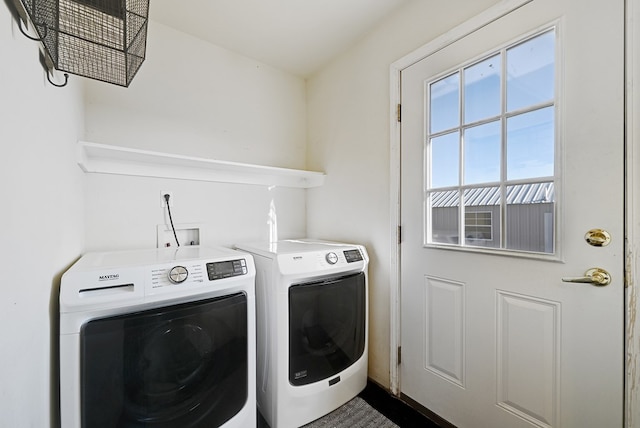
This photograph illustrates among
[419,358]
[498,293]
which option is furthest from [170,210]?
[498,293]

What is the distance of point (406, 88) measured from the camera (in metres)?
1.59

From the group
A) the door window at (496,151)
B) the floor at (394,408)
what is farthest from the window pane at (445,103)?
the floor at (394,408)

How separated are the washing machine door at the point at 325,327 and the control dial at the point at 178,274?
51 centimetres

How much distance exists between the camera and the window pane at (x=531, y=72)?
107cm

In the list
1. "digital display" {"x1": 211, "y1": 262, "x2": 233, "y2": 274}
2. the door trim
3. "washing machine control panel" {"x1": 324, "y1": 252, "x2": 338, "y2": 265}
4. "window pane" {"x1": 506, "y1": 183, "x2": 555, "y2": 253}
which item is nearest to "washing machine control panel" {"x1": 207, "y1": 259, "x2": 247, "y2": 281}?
"digital display" {"x1": 211, "y1": 262, "x2": 233, "y2": 274}

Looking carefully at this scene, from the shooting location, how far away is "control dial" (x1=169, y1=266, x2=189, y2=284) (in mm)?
1051

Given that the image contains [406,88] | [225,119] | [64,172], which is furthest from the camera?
[225,119]

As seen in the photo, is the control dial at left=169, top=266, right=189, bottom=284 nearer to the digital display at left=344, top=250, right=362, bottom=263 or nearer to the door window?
the digital display at left=344, top=250, right=362, bottom=263

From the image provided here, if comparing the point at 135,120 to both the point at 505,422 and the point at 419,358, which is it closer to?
the point at 419,358

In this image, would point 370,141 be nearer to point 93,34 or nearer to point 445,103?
point 445,103

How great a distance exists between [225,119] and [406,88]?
1276 mm

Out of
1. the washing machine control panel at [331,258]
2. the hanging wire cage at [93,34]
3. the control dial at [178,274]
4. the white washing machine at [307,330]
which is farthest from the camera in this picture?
the washing machine control panel at [331,258]

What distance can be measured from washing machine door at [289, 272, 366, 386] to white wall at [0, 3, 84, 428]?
0.89m

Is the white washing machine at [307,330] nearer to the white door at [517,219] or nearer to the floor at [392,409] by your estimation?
the floor at [392,409]
